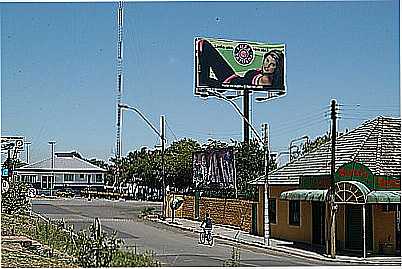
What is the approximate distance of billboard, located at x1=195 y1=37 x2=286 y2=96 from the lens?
61344mm

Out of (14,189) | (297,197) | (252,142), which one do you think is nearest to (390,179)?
(297,197)

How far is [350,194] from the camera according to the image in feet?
86.5

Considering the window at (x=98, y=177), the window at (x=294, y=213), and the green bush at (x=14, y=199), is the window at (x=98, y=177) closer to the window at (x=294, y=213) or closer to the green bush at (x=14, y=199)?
the window at (x=294, y=213)

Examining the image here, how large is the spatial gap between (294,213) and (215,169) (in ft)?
52.5

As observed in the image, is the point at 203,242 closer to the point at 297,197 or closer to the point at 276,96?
the point at 297,197

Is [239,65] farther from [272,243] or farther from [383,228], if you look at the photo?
[383,228]

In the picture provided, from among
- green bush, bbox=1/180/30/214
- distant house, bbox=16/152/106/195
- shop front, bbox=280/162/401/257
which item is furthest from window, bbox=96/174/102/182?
shop front, bbox=280/162/401/257

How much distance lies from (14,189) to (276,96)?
38.2 m

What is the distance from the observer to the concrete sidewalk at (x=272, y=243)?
2523 centimetres

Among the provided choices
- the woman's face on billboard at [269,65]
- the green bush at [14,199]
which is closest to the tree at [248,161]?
the woman's face on billboard at [269,65]

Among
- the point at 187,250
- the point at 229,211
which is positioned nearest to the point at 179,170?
the point at 229,211

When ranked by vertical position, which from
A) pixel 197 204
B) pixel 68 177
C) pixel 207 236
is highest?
pixel 68 177

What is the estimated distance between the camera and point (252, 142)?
2435 inches

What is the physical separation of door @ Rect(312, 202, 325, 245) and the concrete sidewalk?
87 cm
